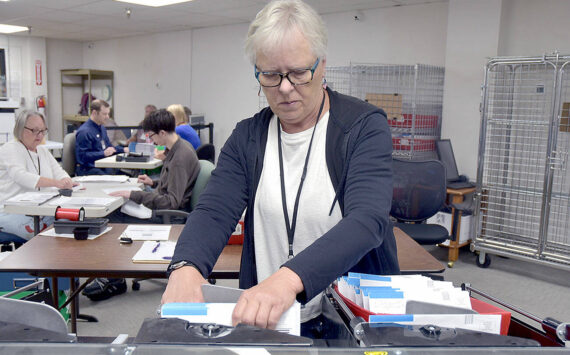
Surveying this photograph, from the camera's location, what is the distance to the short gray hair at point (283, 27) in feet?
3.31

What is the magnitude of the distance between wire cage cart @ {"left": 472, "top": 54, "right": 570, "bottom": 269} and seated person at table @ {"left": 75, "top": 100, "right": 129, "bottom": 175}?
13.6 feet

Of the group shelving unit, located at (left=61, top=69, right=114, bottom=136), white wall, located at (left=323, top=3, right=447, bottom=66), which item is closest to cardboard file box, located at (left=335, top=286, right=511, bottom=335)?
white wall, located at (left=323, top=3, right=447, bottom=66)

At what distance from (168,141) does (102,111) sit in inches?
97.7

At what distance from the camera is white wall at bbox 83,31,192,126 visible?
872 cm

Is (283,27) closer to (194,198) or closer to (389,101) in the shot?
(194,198)

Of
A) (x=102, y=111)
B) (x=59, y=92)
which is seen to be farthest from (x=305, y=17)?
(x=59, y=92)

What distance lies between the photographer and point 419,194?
12.4 ft

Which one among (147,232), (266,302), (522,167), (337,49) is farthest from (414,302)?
(337,49)

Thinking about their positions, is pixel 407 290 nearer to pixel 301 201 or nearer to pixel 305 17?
pixel 301 201

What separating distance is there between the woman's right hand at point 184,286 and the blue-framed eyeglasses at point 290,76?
43 centimetres

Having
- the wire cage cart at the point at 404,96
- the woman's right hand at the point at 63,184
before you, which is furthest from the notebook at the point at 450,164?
the woman's right hand at the point at 63,184

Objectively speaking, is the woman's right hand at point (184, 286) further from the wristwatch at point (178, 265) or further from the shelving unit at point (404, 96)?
the shelving unit at point (404, 96)

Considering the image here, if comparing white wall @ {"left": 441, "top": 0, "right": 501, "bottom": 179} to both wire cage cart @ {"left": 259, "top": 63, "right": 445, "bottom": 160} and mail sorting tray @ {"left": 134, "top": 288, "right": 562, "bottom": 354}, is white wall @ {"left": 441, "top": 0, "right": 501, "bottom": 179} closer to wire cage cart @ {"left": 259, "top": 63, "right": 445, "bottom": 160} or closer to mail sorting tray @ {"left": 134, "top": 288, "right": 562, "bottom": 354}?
wire cage cart @ {"left": 259, "top": 63, "right": 445, "bottom": 160}

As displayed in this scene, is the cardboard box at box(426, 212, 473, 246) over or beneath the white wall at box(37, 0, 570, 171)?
beneath
